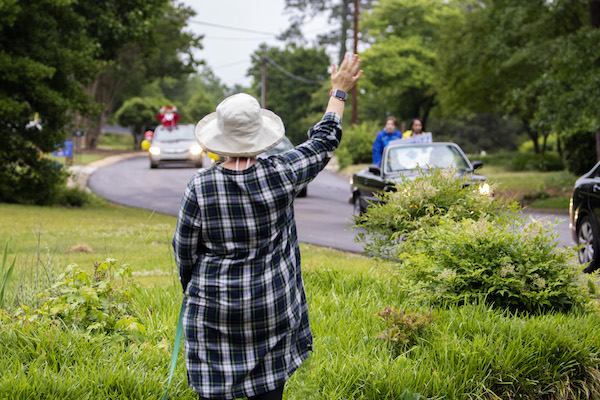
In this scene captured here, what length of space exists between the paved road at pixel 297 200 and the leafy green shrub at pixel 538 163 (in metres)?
9.30

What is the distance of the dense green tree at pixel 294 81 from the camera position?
73.4 meters

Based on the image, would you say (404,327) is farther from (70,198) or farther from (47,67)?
(70,198)

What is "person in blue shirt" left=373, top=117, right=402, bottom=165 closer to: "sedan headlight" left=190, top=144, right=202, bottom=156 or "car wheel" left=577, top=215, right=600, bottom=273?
"car wheel" left=577, top=215, right=600, bottom=273

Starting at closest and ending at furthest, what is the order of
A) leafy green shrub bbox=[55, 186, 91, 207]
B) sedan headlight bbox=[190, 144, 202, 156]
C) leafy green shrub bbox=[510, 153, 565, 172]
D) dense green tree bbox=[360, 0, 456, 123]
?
leafy green shrub bbox=[55, 186, 91, 207]
sedan headlight bbox=[190, 144, 202, 156]
leafy green shrub bbox=[510, 153, 565, 172]
dense green tree bbox=[360, 0, 456, 123]

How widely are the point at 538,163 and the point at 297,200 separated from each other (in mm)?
18067

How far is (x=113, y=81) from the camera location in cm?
5319

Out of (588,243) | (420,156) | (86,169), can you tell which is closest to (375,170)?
(420,156)

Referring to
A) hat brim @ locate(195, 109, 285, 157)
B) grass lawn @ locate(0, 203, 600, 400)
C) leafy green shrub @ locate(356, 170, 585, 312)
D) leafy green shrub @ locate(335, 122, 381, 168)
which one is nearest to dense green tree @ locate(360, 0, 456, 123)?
leafy green shrub @ locate(335, 122, 381, 168)

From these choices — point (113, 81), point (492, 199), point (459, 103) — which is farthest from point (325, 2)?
point (492, 199)

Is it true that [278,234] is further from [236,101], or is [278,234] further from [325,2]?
[325,2]

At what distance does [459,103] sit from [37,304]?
110 ft

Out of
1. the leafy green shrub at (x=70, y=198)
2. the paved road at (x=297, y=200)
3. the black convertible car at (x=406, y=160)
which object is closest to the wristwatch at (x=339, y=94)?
the paved road at (x=297, y=200)

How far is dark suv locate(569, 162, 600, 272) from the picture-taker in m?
8.13

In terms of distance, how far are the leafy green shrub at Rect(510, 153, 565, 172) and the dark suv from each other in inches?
961
